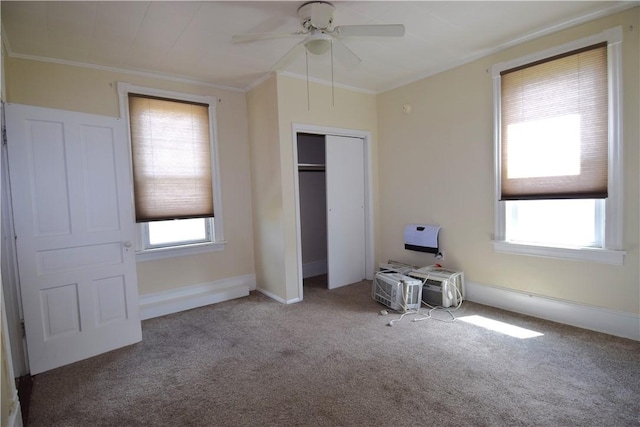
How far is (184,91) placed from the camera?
151 inches

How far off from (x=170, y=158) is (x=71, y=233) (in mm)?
1367

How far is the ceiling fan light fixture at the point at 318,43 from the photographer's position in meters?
2.40

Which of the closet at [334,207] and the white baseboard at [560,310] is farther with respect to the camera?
the closet at [334,207]

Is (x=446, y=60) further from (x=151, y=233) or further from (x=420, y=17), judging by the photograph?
(x=151, y=233)

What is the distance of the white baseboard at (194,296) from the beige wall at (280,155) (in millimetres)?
269

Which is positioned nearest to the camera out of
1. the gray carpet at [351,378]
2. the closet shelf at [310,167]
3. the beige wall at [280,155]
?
the gray carpet at [351,378]

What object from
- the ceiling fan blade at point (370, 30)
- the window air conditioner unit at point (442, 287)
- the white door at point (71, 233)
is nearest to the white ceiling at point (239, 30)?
the ceiling fan blade at point (370, 30)

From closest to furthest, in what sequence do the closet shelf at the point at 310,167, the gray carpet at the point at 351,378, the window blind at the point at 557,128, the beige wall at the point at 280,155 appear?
the gray carpet at the point at 351,378, the window blind at the point at 557,128, the beige wall at the point at 280,155, the closet shelf at the point at 310,167

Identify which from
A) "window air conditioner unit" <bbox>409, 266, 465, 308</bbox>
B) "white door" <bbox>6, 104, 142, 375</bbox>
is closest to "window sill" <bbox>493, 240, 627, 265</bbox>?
"window air conditioner unit" <bbox>409, 266, 465, 308</bbox>

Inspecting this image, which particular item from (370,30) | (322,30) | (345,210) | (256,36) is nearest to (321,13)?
(322,30)

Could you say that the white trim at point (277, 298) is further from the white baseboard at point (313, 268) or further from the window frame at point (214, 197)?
the white baseboard at point (313, 268)

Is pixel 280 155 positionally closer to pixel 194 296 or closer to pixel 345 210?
pixel 345 210

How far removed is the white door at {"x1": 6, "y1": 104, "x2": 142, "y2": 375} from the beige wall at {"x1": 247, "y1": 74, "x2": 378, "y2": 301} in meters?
1.51

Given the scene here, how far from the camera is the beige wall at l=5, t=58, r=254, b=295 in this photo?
307 centimetres
